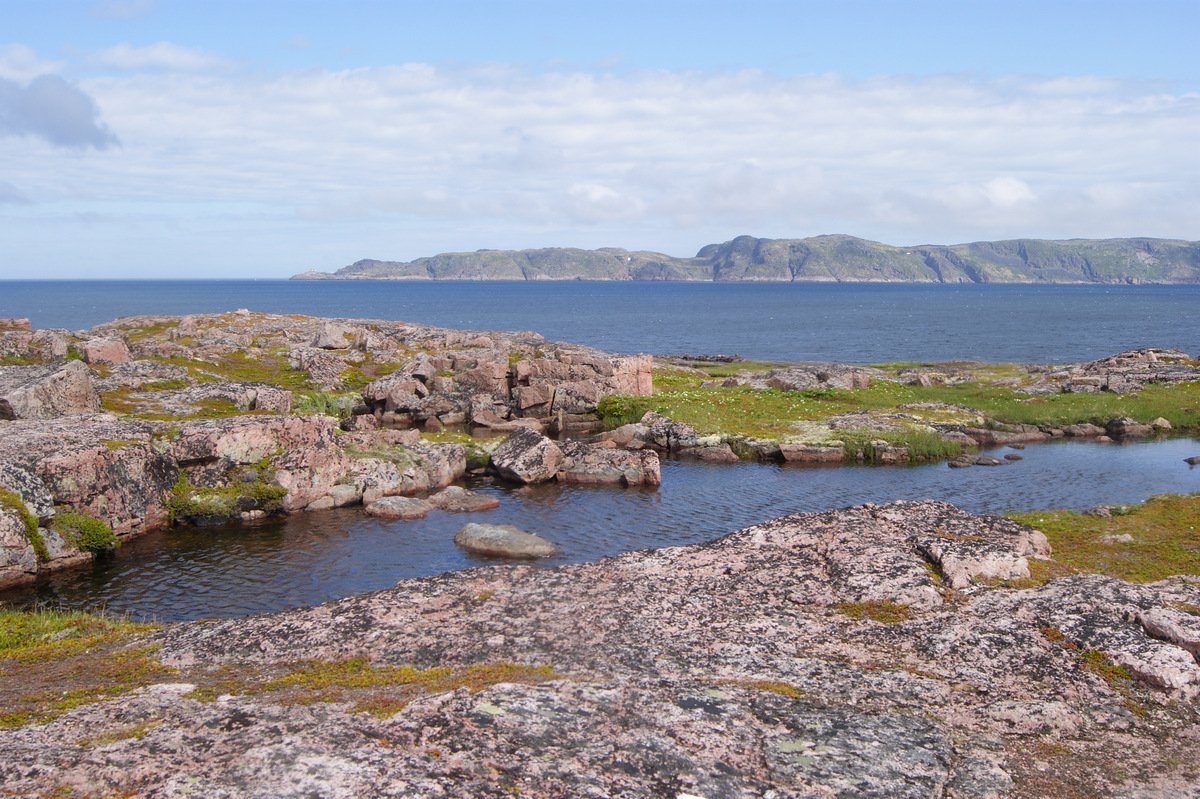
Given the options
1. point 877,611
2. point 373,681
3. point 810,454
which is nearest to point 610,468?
point 810,454

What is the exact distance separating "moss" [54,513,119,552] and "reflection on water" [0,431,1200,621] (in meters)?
1.07

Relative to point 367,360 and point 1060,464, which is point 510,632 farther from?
point 367,360

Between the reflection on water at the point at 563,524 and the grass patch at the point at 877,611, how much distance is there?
76.0 feet

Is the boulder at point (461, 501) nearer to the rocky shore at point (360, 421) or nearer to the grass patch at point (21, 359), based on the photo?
the rocky shore at point (360, 421)

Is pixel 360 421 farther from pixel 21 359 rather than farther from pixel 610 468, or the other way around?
pixel 21 359

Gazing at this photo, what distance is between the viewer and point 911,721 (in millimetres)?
14727

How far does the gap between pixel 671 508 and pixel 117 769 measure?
1632 inches

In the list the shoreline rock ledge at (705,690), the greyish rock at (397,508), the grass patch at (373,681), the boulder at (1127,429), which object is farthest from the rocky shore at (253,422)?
the boulder at (1127,429)

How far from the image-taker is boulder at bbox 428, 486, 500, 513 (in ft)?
168

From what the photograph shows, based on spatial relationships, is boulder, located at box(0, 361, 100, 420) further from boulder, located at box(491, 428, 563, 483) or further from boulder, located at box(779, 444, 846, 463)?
boulder, located at box(779, 444, 846, 463)

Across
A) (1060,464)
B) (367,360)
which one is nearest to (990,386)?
(1060,464)

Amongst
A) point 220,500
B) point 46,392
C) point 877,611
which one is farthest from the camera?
point 46,392

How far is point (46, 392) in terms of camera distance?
174 ft

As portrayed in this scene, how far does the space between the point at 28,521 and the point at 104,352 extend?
4720 centimetres
